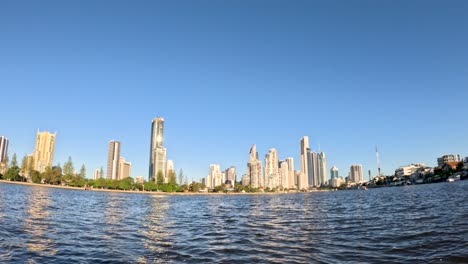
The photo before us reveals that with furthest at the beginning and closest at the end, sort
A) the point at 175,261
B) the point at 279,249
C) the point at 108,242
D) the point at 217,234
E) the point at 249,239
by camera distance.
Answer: the point at 217,234 < the point at 249,239 < the point at 108,242 < the point at 279,249 < the point at 175,261

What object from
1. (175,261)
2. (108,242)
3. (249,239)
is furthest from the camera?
(249,239)

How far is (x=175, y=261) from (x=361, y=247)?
9470 mm

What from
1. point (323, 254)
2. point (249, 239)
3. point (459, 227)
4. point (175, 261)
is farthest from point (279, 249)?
point (459, 227)

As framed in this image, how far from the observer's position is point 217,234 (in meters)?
23.0

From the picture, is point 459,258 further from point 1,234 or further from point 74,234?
point 1,234

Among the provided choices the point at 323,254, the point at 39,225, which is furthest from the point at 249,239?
the point at 39,225

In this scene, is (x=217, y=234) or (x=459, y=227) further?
(x=217, y=234)

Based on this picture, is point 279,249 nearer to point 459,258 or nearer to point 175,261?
point 175,261

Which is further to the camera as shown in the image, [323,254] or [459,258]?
[323,254]

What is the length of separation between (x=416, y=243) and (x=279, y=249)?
7.30 m

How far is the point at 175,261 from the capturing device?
1438cm

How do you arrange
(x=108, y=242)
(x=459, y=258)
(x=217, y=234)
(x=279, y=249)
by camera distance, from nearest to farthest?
(x=459, y=258)
(x=279, y=249)
(x=108, y=242)
(x=217, y=234)

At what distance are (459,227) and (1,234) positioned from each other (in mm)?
28802

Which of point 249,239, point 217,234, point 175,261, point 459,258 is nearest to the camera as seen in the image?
point 459,258
